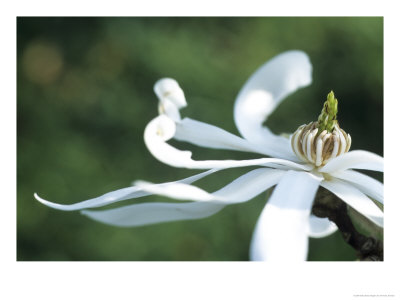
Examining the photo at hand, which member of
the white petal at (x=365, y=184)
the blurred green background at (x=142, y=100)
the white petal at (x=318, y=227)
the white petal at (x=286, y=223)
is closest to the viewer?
the white petal at (x=286, y=223)

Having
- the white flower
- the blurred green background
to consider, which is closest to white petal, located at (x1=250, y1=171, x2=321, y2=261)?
the white flower

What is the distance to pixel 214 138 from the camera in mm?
636

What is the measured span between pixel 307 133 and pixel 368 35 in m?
1.26

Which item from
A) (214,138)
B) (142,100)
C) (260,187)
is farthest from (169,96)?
(142,100)

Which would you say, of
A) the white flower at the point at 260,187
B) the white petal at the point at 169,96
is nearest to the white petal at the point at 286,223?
the white flower at the point at 260,187

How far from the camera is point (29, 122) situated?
1.78 metres

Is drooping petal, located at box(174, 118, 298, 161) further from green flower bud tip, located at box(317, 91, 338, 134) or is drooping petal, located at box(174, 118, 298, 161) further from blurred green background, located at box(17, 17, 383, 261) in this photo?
blurred green background, located at box(17, 17, 383, 261)

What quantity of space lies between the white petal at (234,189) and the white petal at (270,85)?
0.58 ft

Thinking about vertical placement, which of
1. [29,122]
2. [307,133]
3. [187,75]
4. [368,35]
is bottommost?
[307,133]

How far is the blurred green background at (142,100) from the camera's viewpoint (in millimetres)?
1617

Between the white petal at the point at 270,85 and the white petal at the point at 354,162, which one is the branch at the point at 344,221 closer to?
the white petal at the point at 354,162
